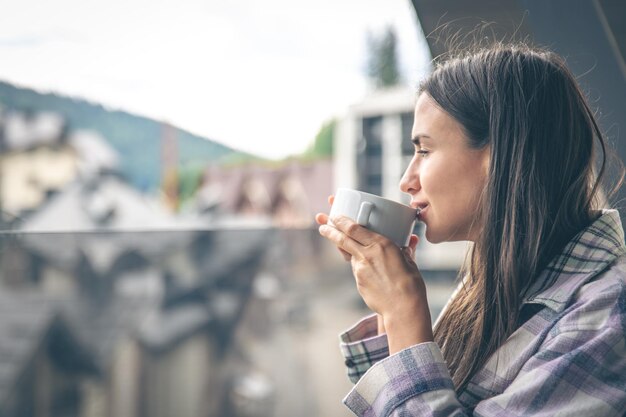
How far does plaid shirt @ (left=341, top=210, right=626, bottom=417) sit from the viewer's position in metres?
0.43

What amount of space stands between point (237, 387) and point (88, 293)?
8.69ft

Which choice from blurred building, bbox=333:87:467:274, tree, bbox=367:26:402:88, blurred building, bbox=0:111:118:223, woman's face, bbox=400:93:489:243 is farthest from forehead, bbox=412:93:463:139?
blurred building, bbox=333:87:467:274

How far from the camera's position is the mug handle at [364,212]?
1.95 feet

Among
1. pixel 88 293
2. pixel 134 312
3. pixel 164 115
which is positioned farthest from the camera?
pixel 164 115

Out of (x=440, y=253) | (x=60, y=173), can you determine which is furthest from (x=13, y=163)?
(x=440, y=253)

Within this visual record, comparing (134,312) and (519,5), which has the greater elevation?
(519,5)

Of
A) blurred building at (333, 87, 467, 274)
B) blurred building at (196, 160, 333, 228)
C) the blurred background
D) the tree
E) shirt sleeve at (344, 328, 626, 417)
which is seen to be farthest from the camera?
blurred building at (196, 160, 333, 228)

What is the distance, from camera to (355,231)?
1.92 ft

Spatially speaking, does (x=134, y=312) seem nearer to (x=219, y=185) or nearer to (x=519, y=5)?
(x=219, y=185)

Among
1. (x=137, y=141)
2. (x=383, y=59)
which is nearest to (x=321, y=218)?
(x=137, y=141)

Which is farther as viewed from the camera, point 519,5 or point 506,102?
point 519,5

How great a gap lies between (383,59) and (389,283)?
240 inches

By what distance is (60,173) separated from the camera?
4.63m

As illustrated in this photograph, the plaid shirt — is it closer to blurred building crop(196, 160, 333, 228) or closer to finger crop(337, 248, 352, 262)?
finger crop(337, 248, 352, 262)
